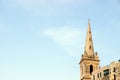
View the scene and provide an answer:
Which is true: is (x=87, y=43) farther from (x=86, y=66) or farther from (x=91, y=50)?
(x=86, y=66)

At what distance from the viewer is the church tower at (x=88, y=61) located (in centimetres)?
10419

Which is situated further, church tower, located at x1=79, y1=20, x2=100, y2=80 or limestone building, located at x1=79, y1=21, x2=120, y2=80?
church tower, located at x1=79, y1=20, x2=100, y2=80

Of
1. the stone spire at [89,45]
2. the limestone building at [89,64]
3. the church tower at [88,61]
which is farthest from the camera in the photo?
the stone spire at [89,45]

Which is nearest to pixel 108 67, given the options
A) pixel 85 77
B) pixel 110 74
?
pixel 110 74

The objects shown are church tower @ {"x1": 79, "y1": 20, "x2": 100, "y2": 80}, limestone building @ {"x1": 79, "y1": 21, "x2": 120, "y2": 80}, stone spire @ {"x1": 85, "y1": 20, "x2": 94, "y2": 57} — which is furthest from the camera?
stone spire @ {"x1": 85, "y1": 20, "x2": 94, "y2": 57}

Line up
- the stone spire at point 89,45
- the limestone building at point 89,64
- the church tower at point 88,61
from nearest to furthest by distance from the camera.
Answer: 1. the limestone building at point 89,64
2. the church tower at point 88,61
3. the stone spire at point 89,45

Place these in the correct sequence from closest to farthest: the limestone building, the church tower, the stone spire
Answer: the limestone building, the church tower, the stone spire

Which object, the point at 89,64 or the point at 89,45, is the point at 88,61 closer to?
the point at 89,64

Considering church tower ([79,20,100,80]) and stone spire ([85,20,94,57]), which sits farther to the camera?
stone spire ([85,20,94,57])

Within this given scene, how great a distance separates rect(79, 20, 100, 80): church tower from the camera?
104 m

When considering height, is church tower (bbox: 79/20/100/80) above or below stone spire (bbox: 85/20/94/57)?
below

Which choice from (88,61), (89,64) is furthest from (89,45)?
(89,64)

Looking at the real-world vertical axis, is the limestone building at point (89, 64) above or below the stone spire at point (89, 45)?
below

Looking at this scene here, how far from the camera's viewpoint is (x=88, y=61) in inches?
4183
